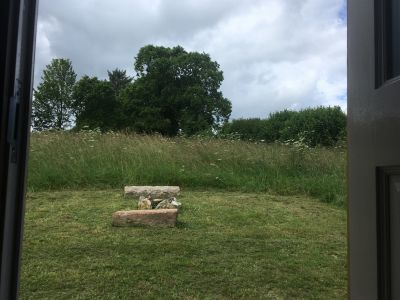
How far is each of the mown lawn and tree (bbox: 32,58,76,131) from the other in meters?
22.4

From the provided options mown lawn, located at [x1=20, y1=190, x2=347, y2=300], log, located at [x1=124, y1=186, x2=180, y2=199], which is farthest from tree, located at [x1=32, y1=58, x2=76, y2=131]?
mown lawn, located at [x1=20, y1=190, x2=347, y2=300]

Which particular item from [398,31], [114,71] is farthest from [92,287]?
[114,71]

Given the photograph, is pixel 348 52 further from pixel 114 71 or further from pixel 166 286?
pixel 114 71

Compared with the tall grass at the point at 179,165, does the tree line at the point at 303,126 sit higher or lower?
higher

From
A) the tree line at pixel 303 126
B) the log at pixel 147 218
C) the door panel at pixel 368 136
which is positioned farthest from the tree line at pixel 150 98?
the door panel at pixel 368 136

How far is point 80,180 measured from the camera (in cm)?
618

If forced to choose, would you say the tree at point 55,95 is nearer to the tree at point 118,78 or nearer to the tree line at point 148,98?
the tree line at point 148,98

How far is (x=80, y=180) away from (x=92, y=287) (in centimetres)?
361

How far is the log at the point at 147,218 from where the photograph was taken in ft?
13.8

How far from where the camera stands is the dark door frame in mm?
881

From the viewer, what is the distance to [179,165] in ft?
23.3

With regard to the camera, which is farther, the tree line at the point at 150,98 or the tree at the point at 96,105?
the tree at the point at 96,105

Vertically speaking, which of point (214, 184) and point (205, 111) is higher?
point (205, 111)

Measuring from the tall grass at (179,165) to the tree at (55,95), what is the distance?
748 inches
